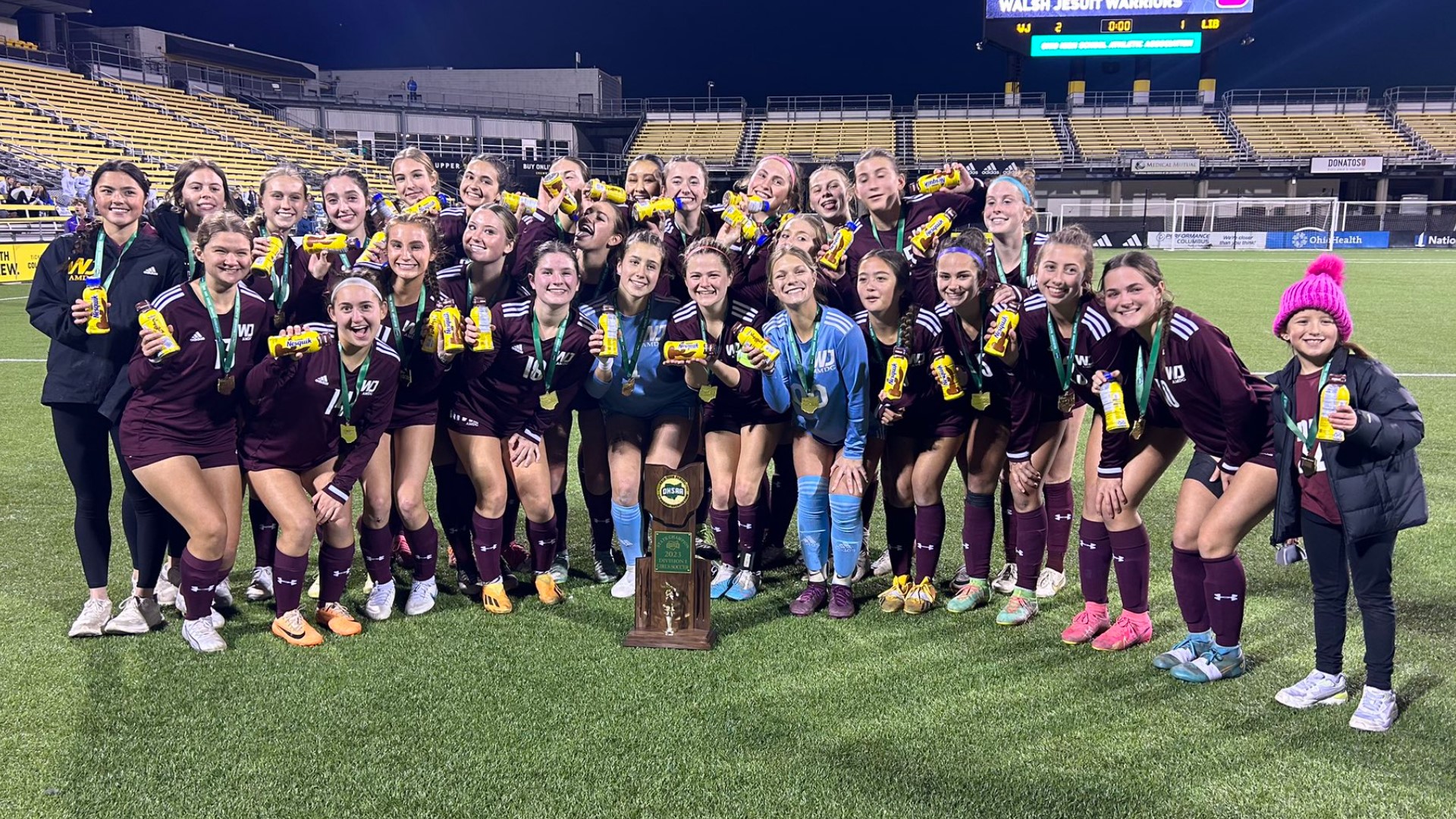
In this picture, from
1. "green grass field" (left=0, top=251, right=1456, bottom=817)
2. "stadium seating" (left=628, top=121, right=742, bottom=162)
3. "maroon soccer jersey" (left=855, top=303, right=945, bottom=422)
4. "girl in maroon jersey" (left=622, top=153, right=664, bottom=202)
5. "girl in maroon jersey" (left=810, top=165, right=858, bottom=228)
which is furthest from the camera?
"stadium seating" (left=628, top=121, right=742, bottom=162)

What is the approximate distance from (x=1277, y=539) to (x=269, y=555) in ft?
14.3

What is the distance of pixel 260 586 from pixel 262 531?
0.88 ft

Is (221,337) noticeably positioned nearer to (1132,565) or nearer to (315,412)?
(315,412)

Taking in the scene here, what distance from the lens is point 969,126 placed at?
1676 inches

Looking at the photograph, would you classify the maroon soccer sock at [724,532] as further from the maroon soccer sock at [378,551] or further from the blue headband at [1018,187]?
the blue headband at [1018,187]

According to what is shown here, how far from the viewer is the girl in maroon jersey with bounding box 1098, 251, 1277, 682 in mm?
3455

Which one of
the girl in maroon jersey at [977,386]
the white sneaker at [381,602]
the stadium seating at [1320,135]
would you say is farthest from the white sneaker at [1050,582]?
the stadium seating at [1320,135]


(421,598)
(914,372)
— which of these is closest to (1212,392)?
(914,372)

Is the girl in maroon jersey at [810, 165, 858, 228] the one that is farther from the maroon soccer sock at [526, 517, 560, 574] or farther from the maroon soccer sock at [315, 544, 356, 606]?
the maroon soccer sock at [315, 544, 356, 606]

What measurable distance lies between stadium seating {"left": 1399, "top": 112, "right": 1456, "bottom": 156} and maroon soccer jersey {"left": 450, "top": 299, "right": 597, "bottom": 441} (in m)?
43.9

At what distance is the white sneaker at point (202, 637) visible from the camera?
3.94 meters

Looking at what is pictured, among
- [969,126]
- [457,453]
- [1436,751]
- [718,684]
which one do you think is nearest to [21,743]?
[457,453]

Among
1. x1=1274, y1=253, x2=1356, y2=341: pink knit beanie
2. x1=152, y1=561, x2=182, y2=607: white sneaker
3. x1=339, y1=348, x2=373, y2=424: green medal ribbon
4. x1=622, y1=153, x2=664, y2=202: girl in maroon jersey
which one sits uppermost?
x1=622, y1=153, x2=664, y2=202: girl in maroon jersey

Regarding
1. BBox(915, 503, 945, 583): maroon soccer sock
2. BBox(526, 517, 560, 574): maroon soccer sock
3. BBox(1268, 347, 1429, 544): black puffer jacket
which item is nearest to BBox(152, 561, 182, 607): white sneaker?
BBox(526, 517, 560, 574): maroon soccer sock
